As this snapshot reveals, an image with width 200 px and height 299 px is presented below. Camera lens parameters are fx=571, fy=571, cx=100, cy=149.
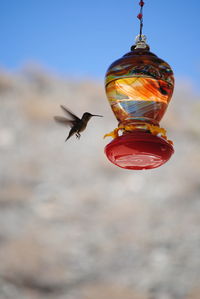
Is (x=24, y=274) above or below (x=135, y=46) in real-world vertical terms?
above

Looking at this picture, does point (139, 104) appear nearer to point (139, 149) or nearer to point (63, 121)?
point (139, 149)

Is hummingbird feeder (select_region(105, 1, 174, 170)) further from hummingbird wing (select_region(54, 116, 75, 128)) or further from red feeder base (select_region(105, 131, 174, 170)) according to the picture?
hummingbird wing (select_region(54, 116, 75, 128))

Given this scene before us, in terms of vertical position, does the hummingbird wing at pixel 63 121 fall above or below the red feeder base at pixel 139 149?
above

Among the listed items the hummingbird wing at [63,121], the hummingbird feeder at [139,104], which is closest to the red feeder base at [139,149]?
the hummingbird feeder at [139,104]

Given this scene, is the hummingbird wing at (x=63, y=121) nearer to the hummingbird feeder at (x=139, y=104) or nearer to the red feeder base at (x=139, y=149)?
the hummingbird feeder at (x=139, y=104)

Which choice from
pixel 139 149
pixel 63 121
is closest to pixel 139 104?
pixel 139 149

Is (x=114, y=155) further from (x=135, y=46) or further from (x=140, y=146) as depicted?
(x=135, y=46)

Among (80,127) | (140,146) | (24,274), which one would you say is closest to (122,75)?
(140,146)
